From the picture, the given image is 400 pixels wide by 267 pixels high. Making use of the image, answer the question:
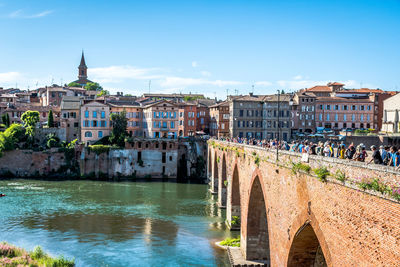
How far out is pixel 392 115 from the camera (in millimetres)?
56250

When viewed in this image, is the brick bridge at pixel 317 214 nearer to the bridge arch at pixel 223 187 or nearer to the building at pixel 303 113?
the bridge arch at pixel 223 187

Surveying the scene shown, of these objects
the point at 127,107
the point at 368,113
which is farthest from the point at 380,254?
the point at 368,113

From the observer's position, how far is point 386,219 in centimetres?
1092

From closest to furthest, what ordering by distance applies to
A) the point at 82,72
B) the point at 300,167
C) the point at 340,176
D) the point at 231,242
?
the point at 340,176, the point at 300,167, the point at 231,242, the point at 82,72

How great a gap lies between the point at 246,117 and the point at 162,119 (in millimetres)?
14956

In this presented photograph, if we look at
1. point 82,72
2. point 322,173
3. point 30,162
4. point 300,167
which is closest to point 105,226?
point 300,167

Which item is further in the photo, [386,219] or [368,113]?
[368,113]

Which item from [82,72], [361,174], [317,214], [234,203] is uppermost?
[82,72]

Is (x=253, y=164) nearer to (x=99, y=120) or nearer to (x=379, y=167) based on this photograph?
(x=379, y=167)

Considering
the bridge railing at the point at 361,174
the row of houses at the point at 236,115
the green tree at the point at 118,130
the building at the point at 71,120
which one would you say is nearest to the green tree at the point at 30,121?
the row of houses at the point at 236,115

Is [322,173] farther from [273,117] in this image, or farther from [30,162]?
[273,117]

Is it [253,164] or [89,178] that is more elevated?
[253,164]

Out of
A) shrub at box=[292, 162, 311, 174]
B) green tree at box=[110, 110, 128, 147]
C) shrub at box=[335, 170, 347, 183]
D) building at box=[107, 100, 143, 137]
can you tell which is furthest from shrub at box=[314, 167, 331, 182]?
building at box=[107, 100, 143, 137]

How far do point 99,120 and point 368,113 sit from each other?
164 ft
